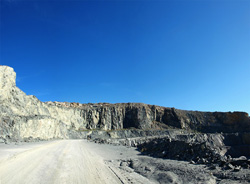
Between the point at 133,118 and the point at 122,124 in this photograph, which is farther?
the point at 133,118

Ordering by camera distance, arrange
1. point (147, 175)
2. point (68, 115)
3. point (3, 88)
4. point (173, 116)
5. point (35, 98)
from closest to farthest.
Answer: point (147, 175) → point (3, 88) → point (35, 98) → point (68, 115) → point (173, 116)

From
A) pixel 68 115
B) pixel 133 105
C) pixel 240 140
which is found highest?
pixel 133 105

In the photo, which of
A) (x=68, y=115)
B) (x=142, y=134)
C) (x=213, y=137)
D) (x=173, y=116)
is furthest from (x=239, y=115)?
(x=68, y=115)

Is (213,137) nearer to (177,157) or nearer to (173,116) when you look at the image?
(173,116)

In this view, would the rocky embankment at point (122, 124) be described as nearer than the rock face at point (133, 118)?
Yes

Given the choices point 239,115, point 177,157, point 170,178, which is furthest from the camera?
point 239,115

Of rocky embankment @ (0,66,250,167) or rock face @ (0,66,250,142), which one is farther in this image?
rock face @ (0,66,250,142)

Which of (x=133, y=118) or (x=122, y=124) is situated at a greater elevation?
(x=133, y=118)

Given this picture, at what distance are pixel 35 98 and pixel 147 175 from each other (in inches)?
2163

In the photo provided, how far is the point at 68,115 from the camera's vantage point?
253ft

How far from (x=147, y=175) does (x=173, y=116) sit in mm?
98224

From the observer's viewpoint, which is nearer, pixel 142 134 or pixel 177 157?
pixel 177 157

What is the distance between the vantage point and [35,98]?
52.6m

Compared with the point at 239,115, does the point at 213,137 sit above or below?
below
